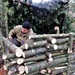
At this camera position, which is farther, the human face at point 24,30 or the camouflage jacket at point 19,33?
the camouflage jacket at point 19,33

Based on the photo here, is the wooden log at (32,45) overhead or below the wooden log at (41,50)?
overhead

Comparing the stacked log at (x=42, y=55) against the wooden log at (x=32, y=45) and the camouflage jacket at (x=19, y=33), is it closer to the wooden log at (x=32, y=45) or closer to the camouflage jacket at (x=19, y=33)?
the wooden log at (x=32, y=45)

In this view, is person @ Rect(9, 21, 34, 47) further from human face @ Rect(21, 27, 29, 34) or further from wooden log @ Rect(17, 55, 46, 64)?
wooden log @ Rect(17, 55, 46, 64)

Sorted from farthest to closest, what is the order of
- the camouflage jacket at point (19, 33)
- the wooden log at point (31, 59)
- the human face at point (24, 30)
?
the camouflage jacket at point (19, 33)
the human face at point (24, 30)
the wooden log at point (31, 59)

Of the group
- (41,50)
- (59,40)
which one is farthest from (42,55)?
(59,40)

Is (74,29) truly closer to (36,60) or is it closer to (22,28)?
(22,28)

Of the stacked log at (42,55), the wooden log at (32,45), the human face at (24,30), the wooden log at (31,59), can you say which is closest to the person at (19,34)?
the human face at (24,30)

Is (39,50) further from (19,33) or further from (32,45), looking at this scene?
(19,33)

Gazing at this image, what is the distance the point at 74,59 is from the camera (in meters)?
6.03

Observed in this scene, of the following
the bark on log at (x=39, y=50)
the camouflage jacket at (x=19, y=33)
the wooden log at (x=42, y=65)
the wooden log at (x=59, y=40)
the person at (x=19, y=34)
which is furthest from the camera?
the camouflage jacket at (x=19, y=33)

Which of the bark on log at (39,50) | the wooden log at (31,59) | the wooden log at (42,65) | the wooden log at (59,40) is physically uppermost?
the wooden log at (59,40)

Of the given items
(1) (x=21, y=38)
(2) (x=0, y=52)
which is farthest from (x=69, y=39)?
(2) (x=0, y=52)

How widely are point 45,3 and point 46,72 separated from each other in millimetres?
3799

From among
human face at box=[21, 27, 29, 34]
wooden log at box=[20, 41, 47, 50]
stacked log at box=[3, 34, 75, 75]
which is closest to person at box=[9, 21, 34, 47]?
human face at box=[21, 27, 29, 34]
